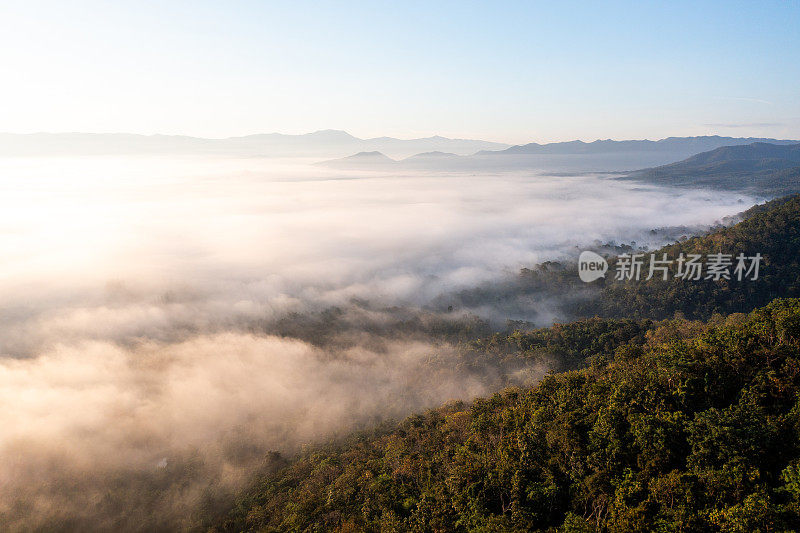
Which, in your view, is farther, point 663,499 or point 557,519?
point 557,519

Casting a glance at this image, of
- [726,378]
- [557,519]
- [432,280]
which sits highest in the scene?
[726,378]

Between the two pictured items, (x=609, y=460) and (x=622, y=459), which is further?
(x=622, y=459)

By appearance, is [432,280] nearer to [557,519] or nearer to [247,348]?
[247,348]

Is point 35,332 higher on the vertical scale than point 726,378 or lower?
lower

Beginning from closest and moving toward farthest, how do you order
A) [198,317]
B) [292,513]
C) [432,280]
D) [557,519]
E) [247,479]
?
[557,519] < [292,513] < [247,479] < [198,317] < [432,280]

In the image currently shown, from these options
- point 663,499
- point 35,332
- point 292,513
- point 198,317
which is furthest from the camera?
point 198,317

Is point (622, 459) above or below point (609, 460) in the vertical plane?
below

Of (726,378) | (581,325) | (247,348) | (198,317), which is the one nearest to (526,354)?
(581,325)

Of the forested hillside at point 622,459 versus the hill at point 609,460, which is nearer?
the forested hillside at point 622,459

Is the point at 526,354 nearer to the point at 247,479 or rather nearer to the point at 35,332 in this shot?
the point at 247,479

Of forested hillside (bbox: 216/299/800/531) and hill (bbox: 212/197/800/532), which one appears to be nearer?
forested hillside (bbox: 216/299/800/531)
